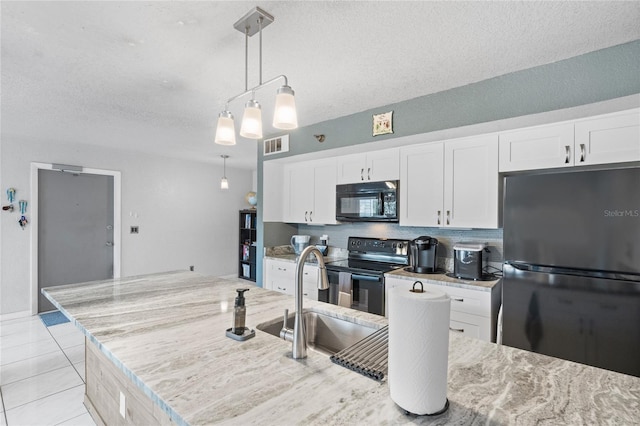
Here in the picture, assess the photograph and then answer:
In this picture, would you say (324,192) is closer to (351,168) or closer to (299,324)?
(351,168)

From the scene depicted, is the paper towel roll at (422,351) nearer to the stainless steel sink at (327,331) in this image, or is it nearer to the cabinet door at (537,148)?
the stainless steel sink at (327,331)

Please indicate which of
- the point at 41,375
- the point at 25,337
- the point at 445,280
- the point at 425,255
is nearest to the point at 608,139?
the point at 445,280

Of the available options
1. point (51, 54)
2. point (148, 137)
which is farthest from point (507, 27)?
point (148, 137)

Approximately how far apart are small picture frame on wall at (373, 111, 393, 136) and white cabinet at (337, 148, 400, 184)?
0.97 ft

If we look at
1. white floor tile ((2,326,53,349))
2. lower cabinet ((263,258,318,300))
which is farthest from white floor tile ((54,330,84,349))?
lower cabinet ((263,258,318,300))

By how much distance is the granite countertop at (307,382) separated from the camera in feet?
2.72

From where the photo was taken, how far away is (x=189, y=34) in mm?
1810

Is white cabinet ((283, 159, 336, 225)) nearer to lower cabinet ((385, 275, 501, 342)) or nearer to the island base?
lower cabinet ((385, 275, 501, 342))

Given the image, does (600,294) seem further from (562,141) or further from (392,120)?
(392,120)

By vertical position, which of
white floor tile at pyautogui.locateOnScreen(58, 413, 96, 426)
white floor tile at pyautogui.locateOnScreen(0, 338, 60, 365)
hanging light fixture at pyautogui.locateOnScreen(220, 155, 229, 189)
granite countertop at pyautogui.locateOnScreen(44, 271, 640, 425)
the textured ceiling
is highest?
the textured ceiling

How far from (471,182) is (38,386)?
3.97 meters

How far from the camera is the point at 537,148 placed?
93.7 inches

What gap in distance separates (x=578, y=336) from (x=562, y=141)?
1310mm

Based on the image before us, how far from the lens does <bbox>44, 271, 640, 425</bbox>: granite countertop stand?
831mm
